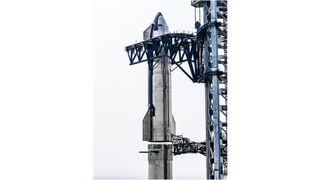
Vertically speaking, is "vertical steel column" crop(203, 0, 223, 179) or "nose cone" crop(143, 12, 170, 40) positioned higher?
"nose cone" crop(143, 12, 170, 40)

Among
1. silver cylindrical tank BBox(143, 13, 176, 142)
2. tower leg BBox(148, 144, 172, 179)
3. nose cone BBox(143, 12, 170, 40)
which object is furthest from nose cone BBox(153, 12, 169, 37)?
tower leg BBox(148, 144, 172, 179)

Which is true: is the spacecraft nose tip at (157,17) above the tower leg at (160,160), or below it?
above

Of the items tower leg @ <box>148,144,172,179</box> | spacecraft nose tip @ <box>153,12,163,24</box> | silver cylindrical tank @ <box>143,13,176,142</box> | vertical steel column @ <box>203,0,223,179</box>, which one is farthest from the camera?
silver cylindrical tank @ <box>143,13,176,142</box>

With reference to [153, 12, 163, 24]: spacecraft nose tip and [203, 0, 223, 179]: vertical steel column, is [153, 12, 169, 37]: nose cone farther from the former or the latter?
[203, 0, 223, 179]: vertical steel column

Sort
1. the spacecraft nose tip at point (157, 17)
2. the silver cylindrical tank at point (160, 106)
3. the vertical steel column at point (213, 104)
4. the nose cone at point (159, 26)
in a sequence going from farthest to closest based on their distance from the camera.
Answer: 1. the silver cylindrical tank at point (160, 106)
2. the nose cone at point (159, 26)
3. the spacecraft nose tip at point (157, 17)
4. the vertical steel column at point (213, 104)

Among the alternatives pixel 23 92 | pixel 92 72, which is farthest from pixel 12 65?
pixel 92 72

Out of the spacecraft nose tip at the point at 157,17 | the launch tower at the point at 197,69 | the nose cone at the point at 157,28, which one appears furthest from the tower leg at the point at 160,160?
the spacecraft nose tip at the point at 157,17

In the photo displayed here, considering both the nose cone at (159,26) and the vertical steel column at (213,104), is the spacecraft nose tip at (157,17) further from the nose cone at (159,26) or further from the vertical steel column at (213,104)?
the vertical steel column at (213,104)

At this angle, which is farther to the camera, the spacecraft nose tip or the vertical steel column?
the spacecraft nose tip

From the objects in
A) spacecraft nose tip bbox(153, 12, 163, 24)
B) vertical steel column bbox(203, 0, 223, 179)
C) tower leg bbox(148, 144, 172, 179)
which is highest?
Answer: spacecraft nose tip bbox(153, 12, 163, 24)
